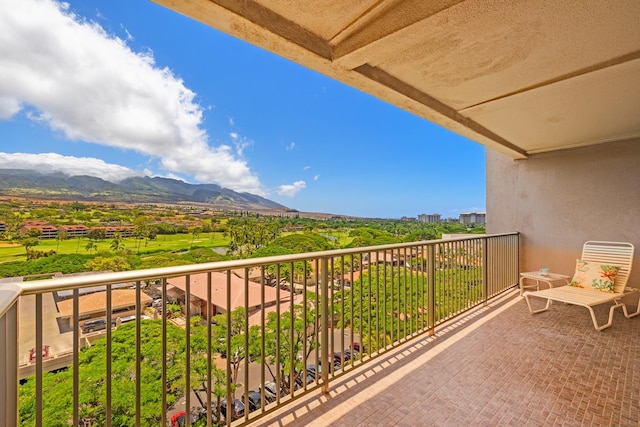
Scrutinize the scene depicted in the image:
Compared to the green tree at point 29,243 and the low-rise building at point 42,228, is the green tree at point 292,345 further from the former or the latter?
the low-rise building at point 42,228

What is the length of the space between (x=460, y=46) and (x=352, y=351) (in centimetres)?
238

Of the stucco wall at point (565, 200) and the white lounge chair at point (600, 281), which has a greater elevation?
the stucco wall at point (565, 200)

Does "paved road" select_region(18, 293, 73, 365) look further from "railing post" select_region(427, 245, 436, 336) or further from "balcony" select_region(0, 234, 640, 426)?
"railing post" select_region(427, 245, 436, 336)

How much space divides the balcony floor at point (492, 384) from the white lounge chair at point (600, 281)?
1.16ft

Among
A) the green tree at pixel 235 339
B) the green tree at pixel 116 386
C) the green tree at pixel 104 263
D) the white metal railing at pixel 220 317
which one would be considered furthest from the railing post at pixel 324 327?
the green tree at pixel 104 263

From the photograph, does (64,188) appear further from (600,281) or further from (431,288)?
(600,281)

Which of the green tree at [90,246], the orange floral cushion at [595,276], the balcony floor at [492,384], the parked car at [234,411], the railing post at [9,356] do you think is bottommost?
the parked car at [234,411]

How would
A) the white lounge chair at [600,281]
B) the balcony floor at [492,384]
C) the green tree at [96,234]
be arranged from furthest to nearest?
1. the green tree at [96,234]
2. the white lounge chair at [600,281]
3. the balcony floor at [492,384]

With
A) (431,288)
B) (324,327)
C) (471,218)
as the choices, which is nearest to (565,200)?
(431,288)

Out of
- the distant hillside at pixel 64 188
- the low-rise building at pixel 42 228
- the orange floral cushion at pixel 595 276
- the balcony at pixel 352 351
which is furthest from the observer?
the distant hillside at pixel 64 188

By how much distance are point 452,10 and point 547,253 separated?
496 cm

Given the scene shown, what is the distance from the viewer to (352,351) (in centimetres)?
245

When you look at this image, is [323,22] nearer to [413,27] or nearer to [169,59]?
[413,27]

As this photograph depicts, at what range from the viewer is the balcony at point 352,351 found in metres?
1.33
